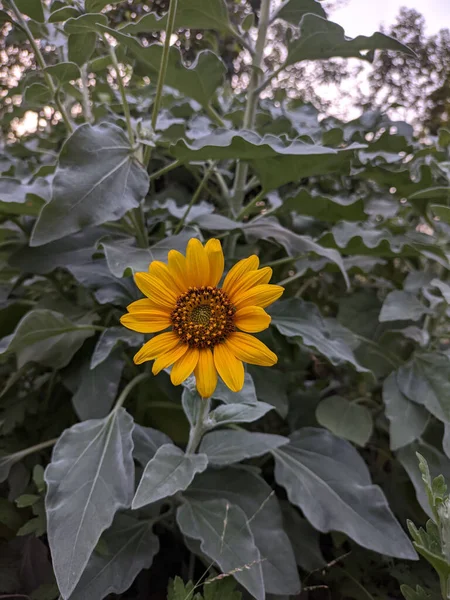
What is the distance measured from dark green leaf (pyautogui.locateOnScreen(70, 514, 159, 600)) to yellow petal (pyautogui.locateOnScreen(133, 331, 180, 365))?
32 centimetres

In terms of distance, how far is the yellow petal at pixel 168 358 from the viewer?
49cm

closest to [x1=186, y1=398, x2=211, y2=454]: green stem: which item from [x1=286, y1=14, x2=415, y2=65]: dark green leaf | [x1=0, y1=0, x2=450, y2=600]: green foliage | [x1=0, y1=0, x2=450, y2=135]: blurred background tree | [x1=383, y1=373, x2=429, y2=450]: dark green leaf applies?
[x1=0, y1=0, x2=450, y2=600]: green foliage

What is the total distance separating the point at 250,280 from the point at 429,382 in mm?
483

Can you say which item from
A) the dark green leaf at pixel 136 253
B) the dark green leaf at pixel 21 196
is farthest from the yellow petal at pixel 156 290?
the dark green leaf at pixel 21 196

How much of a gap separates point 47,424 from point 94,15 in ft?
2.31

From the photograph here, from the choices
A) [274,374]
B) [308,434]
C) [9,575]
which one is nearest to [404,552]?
[308,434]

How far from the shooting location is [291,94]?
214cm

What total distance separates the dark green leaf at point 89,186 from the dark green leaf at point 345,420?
1.62ft

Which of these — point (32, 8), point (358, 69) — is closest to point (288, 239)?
point (32, 8)

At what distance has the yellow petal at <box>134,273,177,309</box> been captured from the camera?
51cm

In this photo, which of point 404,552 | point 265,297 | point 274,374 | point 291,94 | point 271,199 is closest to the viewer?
point 265,297

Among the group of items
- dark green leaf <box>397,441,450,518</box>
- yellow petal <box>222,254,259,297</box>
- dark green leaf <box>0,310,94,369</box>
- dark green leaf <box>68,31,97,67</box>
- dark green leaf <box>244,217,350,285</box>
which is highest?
dark green leaf <box>68,31,97,67</box>

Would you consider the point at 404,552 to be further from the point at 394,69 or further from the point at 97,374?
the point at 394,69

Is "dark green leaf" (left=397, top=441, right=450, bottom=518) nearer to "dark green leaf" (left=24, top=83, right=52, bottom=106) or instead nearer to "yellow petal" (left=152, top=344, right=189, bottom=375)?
"yellow petal" (left=152, top=344, right=189, bottom=375)
